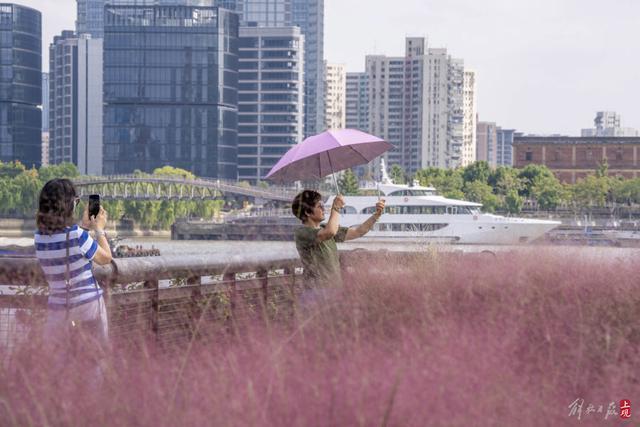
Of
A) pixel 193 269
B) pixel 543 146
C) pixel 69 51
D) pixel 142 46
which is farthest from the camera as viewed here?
pixel 69 51

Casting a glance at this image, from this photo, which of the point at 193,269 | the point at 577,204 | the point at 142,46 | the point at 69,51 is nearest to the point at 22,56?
the point at 69,51

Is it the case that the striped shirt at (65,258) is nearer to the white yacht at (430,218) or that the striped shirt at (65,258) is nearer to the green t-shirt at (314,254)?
the green t-shirt at (314,254)

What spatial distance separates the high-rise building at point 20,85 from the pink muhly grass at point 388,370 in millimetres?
165321

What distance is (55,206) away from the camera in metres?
6.08

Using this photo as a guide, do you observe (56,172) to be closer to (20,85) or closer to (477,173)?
(20,85)

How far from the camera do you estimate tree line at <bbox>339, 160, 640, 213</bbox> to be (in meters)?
116

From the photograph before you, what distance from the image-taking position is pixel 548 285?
6004 mm

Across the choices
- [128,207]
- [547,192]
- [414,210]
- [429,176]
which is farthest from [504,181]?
[414,210]

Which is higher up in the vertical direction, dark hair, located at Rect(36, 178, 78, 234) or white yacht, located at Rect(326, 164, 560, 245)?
dark hair, located at Rect(36, 178, 78, 234)

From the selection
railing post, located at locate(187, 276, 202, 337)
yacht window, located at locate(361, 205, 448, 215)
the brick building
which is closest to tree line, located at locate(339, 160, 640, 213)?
the brick building

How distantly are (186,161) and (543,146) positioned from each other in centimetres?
4077

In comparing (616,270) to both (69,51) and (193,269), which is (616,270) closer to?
(193,269)

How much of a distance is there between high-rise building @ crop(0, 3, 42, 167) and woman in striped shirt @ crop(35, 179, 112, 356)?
164133 mm

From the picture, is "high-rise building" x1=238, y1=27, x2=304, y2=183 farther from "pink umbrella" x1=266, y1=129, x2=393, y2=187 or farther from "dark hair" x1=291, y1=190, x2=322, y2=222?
"dark hair" x1=291, y1=190, x2=322, y2=222
